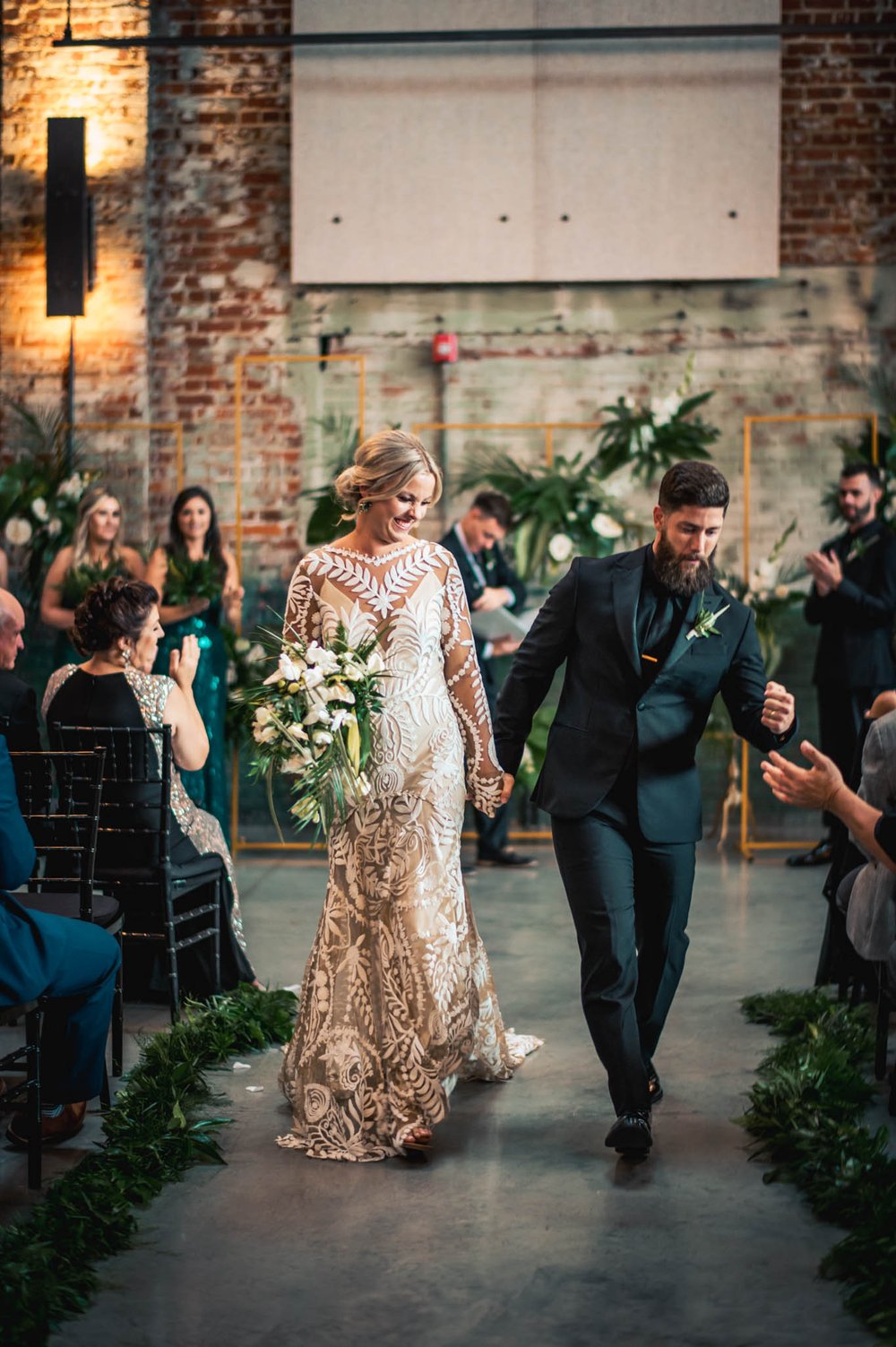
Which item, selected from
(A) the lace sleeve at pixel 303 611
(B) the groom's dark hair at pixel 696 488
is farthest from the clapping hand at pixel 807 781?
(A) the lace sleeve at pixel 303 611

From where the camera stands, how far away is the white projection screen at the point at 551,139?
28.2ft

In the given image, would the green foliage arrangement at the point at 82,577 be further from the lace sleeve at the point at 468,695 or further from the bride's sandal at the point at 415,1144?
the bride's sandal at the point at 415,1144

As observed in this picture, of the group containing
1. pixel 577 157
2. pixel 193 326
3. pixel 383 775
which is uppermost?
pixel 577 157

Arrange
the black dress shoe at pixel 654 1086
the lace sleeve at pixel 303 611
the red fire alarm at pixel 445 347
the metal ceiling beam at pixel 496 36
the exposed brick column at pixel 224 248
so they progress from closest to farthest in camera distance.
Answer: the lace sleeve at pixel 303 611, the black dress shoe at pixel 654 1086, the metal ceiling beam at pixel 496 36, the red fire alarm at pixel 445 347, the exposed brick column at pixel 224 248

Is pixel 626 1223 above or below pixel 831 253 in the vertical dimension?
below

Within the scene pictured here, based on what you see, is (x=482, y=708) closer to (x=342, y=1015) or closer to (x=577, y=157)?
(x=342, y=1015)

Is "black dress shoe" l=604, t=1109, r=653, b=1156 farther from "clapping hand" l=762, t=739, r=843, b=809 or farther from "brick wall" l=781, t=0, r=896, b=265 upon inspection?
"brick wall" l=781, t=0, r=896, b=265

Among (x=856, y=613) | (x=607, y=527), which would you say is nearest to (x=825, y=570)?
(x=856, y=613)

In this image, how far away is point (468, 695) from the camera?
13.7 ft

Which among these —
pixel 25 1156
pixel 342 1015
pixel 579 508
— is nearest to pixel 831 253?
pixel 579 508

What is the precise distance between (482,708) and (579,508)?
4.19 metres

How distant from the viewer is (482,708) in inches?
165

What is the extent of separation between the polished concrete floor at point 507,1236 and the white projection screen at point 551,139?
5.07 metres

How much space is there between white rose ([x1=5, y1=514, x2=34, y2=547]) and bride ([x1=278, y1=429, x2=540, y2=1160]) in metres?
4.26
